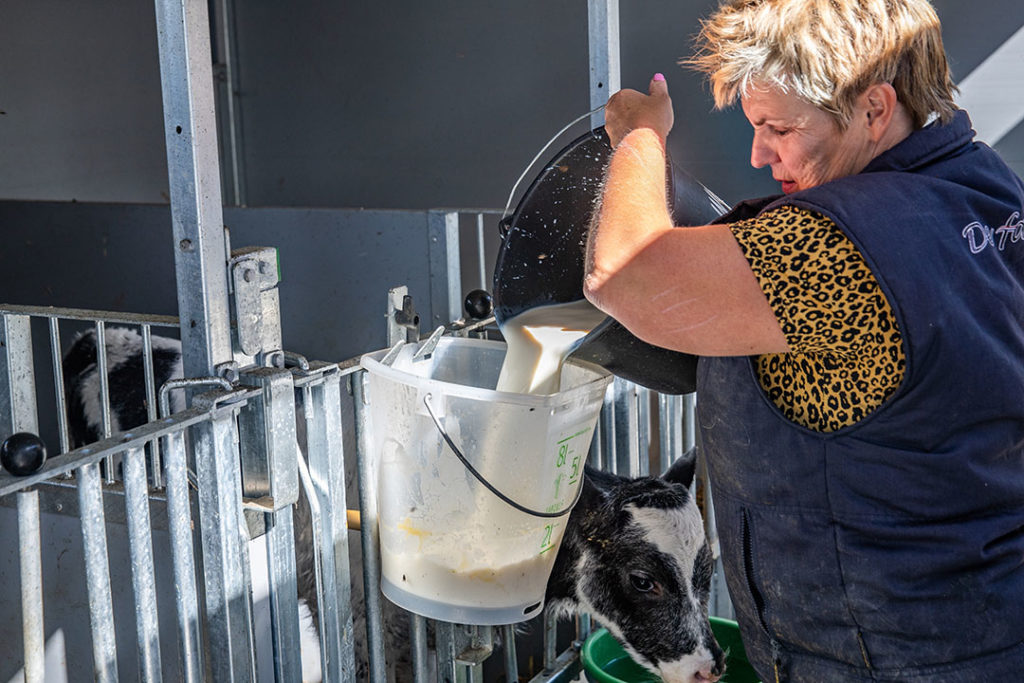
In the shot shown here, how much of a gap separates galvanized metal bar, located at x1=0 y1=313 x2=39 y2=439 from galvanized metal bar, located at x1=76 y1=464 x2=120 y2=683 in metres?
1.20

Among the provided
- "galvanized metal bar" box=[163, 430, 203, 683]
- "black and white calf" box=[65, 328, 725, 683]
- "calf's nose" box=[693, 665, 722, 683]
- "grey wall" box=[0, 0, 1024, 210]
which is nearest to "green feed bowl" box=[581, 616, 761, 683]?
"black and white calf" box=[65, 328, 725, 683]

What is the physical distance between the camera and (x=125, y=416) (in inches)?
131

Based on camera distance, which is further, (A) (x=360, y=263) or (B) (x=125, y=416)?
(A) (x=360, y=263)

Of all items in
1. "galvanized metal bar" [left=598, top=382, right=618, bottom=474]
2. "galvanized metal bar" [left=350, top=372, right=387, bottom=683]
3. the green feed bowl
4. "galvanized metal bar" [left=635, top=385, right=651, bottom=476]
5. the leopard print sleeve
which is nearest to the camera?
the leopard print sleeve

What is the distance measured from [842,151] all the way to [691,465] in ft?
3.37

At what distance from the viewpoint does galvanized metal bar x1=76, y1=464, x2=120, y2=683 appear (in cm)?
133

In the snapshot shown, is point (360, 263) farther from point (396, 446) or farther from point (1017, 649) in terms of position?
point (1017, 649)

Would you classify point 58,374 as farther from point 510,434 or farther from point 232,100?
point 232,100

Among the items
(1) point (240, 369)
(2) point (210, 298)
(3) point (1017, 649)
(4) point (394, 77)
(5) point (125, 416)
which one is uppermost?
(4) point (394, 77)

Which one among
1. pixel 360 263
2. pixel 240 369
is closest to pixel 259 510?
pixel 240 369

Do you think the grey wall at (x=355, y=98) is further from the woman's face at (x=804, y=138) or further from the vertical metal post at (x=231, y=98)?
the woman's face at (x=804, y=138)

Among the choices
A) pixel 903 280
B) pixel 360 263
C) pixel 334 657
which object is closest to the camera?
pixel 903 280

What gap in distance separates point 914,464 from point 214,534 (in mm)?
955

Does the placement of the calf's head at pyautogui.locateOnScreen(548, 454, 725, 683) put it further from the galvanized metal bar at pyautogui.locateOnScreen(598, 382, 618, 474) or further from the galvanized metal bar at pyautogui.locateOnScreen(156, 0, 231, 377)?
the galvanized metal bar at pyautogui.locateOnScreen(156, 0, 231, 377)
